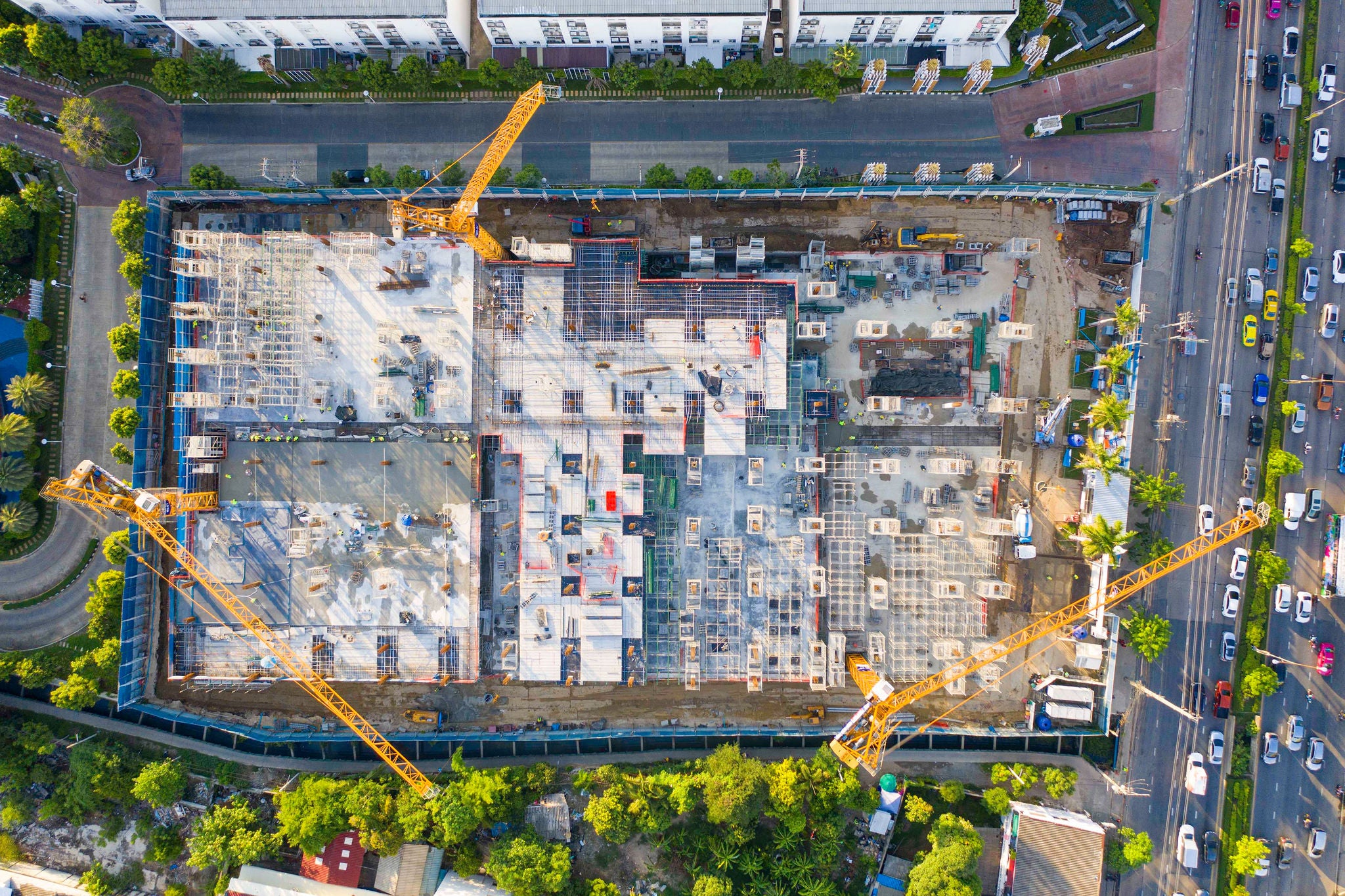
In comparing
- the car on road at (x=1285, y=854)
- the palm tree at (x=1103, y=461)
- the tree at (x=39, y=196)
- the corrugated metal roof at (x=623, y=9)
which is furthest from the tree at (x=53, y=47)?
the car on road at (x=1285, y=854)

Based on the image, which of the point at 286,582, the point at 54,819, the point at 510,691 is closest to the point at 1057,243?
the point at 510,691

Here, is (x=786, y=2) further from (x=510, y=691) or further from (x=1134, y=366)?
(x=510, y=691)

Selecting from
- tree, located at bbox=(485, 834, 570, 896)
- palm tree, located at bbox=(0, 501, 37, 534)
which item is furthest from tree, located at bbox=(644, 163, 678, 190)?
palm tree, located at bbox=(0, 501, 37, 534)

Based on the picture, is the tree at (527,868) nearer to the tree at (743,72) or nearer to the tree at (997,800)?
the tree at (997,800)

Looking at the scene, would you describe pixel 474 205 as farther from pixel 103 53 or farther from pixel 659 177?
pixel 103 53

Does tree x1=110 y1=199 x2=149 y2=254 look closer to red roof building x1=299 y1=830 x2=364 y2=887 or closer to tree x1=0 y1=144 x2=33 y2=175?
tree x1=0 y1=144 x2=33 y2=175

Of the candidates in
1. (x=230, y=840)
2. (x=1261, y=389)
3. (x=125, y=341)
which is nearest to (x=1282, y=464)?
(x=1261, y=389)
